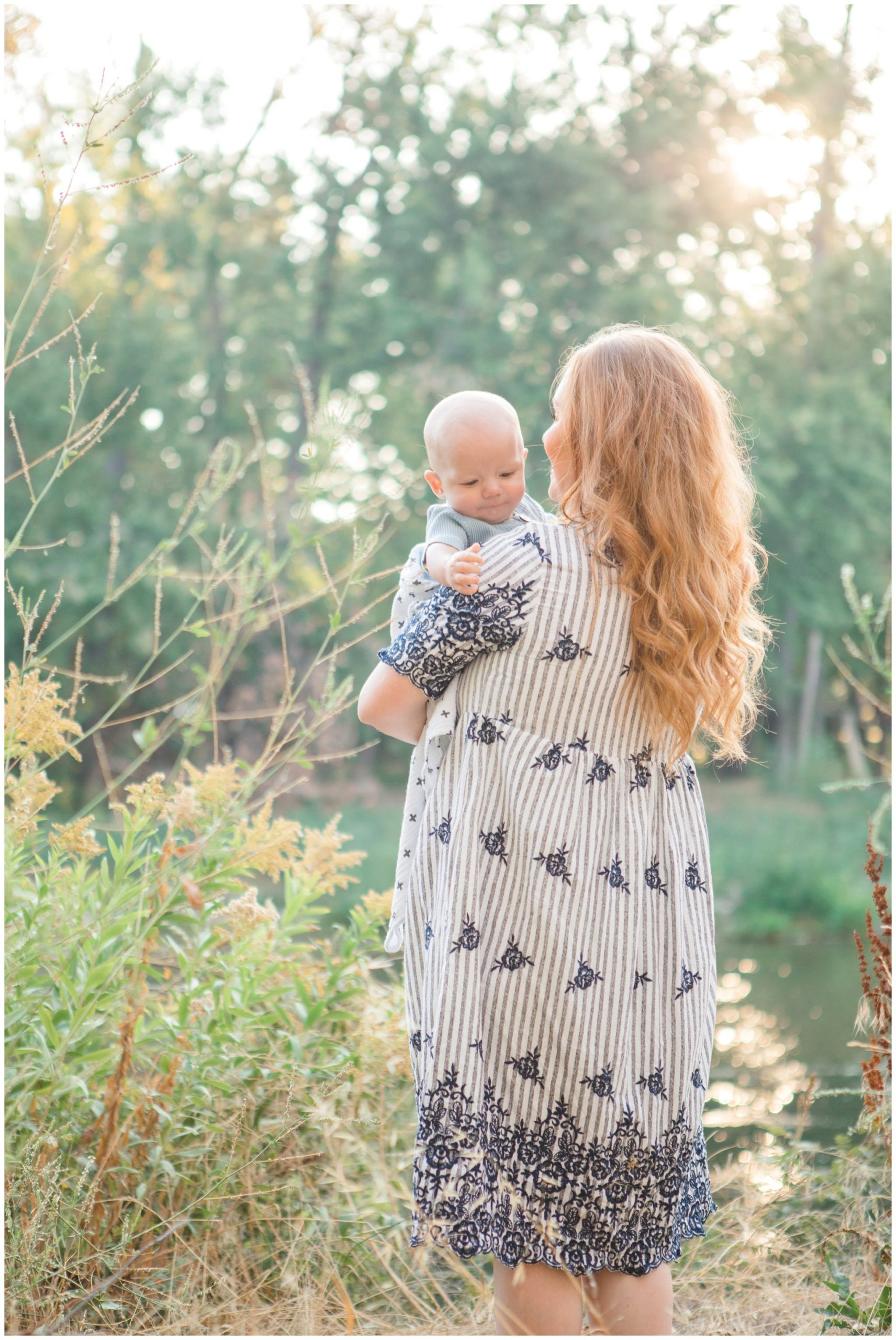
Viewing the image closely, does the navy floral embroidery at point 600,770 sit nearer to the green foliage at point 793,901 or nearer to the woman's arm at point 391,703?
the woman's arm at point 391,703

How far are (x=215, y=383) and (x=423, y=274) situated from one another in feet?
8.35

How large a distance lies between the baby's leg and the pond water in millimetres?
1316

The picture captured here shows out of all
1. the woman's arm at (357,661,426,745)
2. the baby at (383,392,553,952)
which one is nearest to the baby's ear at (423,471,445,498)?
the baby at (383,392,553,952)

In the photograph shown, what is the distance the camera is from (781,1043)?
5.41 metres

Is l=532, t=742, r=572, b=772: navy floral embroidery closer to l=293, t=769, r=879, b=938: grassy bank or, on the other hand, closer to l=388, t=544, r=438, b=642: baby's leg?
l=388, t=544, r=438, b=642: baby's leg

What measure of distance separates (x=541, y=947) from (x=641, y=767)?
0.26m

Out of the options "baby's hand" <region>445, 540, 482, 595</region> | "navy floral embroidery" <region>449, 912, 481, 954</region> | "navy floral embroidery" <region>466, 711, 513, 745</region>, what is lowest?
"navy floral embroidery" <region>449, 912, 481, 954</region>

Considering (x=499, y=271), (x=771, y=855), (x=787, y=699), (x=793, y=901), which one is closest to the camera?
(x=793, y=901)

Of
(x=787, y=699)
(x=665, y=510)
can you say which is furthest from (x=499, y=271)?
(x=665, y=510)

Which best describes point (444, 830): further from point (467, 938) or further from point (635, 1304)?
point (635, 1304)

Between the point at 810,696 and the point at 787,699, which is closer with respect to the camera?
the point at 810,696

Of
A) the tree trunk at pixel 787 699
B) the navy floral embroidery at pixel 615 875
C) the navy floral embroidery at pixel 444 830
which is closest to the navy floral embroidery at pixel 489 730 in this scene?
the navy floral embroidery at pixel 444 830

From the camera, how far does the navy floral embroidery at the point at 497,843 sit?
54.6 inches

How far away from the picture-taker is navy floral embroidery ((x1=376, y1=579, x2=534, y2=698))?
1.36m
